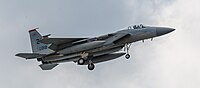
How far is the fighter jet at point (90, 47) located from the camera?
51.1 metres

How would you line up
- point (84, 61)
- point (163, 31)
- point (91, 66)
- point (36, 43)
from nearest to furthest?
point (163, 31), point (84, 61), point (91, 66), point (36, 43)

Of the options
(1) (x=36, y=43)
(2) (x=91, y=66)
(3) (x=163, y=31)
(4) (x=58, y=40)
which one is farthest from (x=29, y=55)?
(3) (x=163, y=31)

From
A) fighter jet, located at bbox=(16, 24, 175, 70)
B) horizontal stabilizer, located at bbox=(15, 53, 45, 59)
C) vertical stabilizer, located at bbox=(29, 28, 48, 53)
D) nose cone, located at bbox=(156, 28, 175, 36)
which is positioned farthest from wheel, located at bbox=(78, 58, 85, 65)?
nose cone, located at bbox=(156, 28, 175, 36)

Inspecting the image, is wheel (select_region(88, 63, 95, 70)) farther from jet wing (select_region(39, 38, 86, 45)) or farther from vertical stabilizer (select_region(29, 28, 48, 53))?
vertical stabilizer (select_region(29, 28, 48, 53))

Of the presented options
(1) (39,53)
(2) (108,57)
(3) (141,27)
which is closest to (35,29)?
(1) (39,53)

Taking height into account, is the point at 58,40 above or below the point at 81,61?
above

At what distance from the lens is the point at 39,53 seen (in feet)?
179

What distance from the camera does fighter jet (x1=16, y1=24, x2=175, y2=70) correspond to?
51.1m

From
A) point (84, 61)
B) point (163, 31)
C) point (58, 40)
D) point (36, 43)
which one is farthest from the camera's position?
point (36, 43)

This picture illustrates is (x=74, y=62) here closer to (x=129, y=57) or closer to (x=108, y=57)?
(x=108, y=57)

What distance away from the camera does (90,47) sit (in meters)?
51.7

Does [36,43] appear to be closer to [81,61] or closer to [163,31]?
[81,61]

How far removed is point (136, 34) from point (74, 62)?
7506 millimetres

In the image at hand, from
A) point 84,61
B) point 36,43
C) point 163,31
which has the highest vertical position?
point 163,31
